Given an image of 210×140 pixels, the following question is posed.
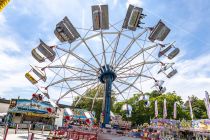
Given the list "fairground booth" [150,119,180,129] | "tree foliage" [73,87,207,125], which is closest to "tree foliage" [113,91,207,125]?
"tree foliage" [73,87,207,125]

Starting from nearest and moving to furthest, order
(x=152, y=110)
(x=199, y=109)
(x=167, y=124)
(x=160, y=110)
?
(x=167, y=124)
(x=160, y=110)
(x=152, y=110)
(x=199, y=109)

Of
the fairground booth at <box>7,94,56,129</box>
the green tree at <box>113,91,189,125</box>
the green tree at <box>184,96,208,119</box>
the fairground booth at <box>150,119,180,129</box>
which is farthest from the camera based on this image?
the green tree at <box>184,96,208,119</box>

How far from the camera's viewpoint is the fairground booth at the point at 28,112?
132ft

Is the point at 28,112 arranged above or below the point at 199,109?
below

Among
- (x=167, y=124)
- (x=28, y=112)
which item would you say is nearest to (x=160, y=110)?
(x=167, y=124)

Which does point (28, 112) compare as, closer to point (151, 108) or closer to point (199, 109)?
point (151, 108)

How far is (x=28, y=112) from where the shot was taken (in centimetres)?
4091

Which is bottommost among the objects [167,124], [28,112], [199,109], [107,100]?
[167,124]

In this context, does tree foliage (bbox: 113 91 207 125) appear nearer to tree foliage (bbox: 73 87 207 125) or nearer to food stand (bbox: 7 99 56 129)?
tree foliage (bbox: 73 87 207 125)

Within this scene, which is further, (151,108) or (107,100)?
(151,108)

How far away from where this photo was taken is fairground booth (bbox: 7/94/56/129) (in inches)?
1587

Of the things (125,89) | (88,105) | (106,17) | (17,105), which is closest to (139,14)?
(106,17)

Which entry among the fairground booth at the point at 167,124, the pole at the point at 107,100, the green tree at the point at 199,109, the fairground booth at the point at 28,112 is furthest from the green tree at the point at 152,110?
the pole at the point at 107,100

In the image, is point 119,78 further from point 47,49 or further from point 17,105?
point 17,105
